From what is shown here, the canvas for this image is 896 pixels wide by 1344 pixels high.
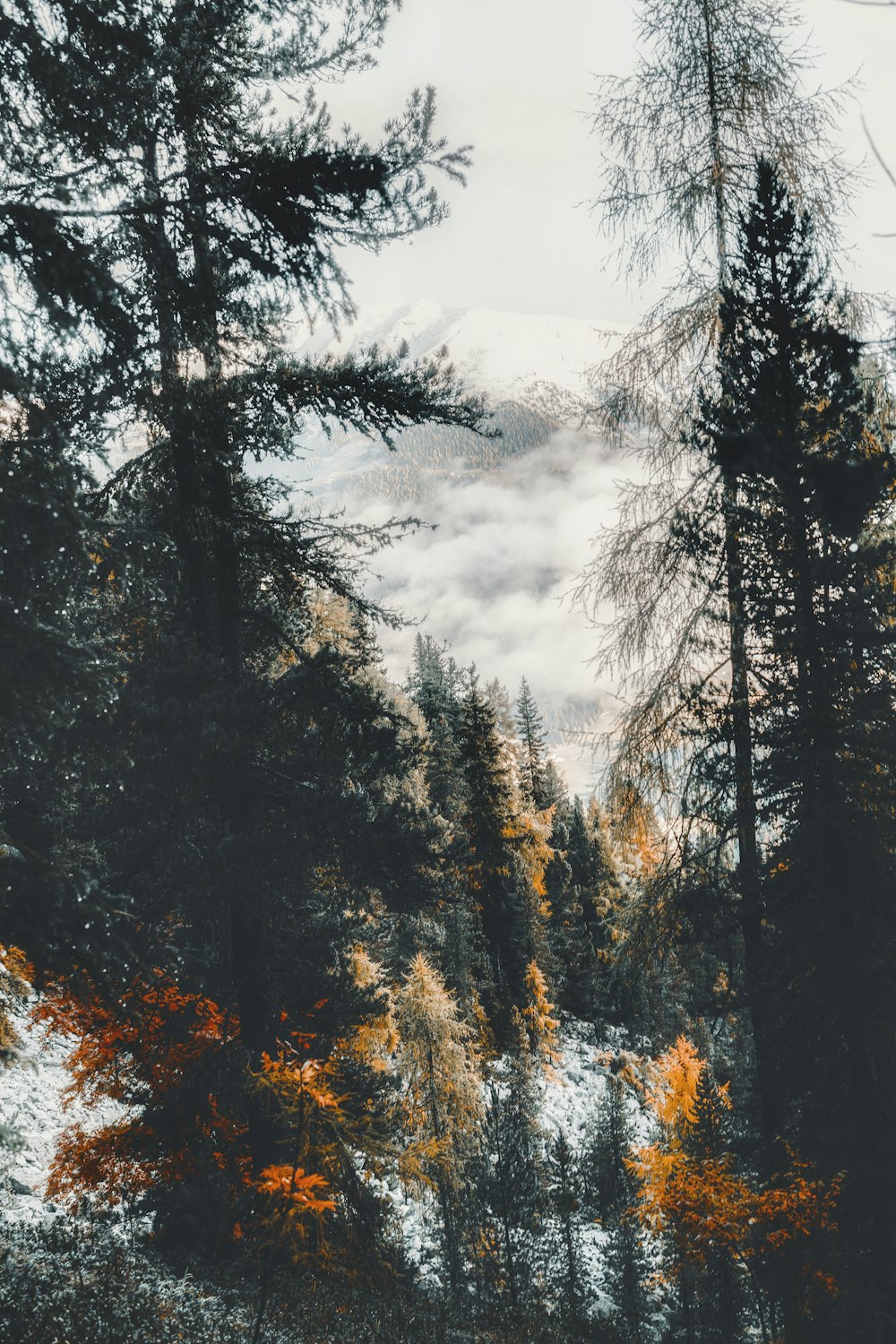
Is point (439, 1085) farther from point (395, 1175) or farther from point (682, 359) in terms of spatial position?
point (682, 359)

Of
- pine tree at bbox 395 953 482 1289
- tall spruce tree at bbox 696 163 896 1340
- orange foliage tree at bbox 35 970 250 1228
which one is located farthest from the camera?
pine tree at bbox 395 953 482 1289

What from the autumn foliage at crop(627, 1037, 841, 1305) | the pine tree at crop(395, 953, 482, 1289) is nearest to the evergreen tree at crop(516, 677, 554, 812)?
the pine tree at crop(395, 953, 482, 1289)

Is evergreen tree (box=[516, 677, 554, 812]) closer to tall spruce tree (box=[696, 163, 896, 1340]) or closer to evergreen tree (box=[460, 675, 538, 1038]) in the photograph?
evergreen tree (box=[460, 675, 538, 1038])

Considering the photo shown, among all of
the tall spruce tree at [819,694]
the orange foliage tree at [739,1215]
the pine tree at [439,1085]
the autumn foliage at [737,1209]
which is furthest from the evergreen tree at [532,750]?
the tall spruce tree at [819,694]

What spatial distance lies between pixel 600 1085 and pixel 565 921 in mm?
8655

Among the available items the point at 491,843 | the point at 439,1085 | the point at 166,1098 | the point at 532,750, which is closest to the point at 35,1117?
the point at 166,1098

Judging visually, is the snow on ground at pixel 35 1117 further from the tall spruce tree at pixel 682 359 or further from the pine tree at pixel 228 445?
the tall spruce tree at pixel 682 359

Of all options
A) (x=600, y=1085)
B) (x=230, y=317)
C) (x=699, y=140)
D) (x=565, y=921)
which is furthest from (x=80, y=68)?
(x=565, y=921)

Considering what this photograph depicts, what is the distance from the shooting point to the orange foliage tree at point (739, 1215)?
9.62 meters

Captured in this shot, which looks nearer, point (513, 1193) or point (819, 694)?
point (819, 694)

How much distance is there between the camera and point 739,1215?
11156mm

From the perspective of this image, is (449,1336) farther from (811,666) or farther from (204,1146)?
(811,666)

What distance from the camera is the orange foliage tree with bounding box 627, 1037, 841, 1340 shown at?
962 centimetres

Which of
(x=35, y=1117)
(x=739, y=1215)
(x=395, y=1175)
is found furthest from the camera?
(x=395, y=1175)
